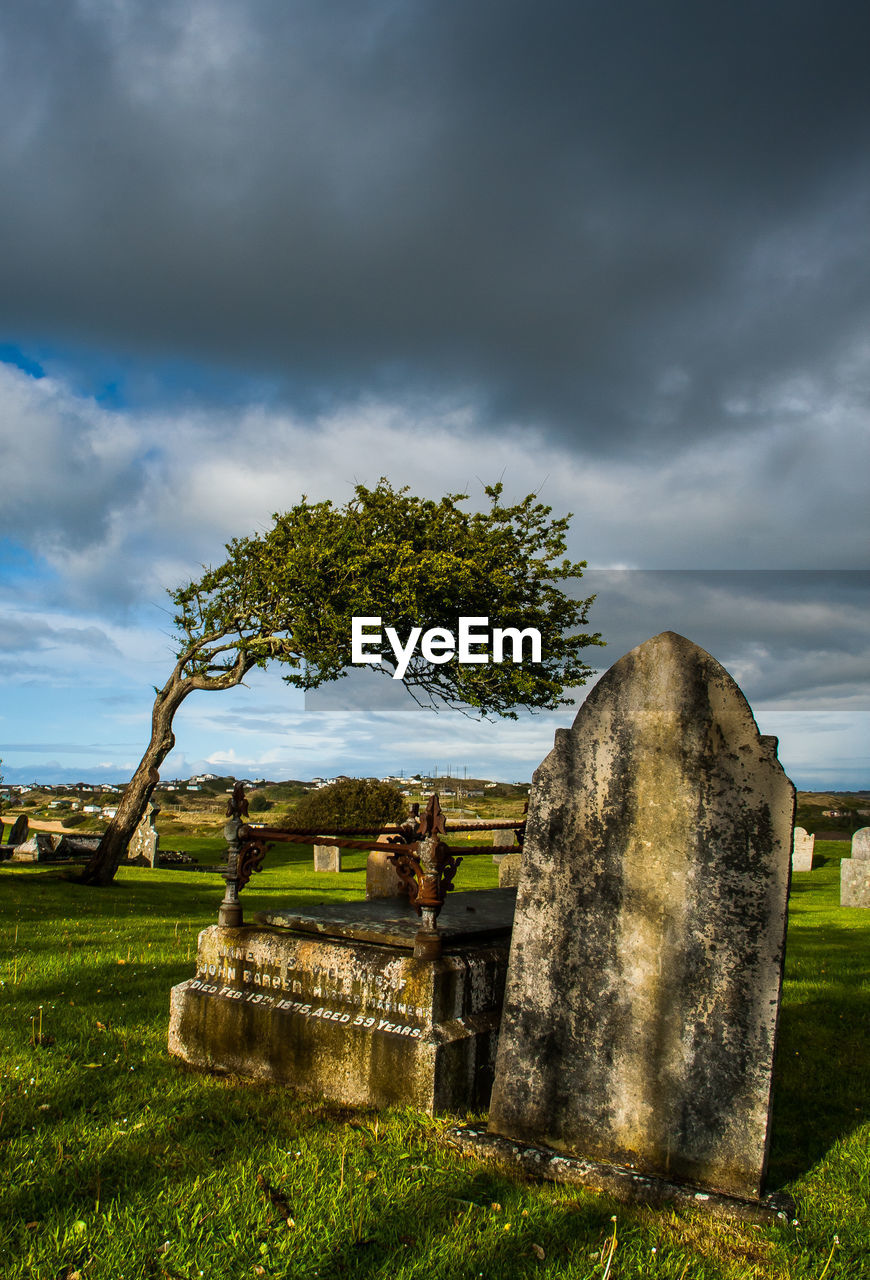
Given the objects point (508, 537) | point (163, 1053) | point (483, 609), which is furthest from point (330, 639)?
point (163, 1053)

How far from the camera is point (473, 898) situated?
7453mm

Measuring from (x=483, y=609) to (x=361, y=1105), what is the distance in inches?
665

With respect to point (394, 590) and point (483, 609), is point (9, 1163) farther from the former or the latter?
point (483, 609)

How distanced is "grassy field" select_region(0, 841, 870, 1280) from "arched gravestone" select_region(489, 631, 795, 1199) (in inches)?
14.0

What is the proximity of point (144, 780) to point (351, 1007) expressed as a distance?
1684 cm

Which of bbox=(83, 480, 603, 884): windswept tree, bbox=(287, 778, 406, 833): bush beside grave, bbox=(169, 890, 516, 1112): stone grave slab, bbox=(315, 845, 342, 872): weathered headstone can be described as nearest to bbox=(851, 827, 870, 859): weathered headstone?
bbox=(83, 480, 603, 884): windswept tree

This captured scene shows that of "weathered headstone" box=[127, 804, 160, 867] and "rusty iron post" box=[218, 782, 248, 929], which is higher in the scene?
"rusty iron post" box=[218, 782, 248, 929]

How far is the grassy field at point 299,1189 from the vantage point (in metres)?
3.27

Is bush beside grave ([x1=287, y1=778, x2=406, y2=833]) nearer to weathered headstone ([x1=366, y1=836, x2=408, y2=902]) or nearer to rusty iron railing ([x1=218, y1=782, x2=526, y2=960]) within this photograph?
weathered headstone ([x1=366, y1=836, x2=408, y2=902])

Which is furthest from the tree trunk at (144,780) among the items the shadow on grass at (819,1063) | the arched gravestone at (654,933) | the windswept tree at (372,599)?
the arched gravestone at (654,933)

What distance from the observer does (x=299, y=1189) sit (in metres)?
3.77

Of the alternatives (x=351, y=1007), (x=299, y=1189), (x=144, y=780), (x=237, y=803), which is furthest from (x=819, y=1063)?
(x=144, y=780)

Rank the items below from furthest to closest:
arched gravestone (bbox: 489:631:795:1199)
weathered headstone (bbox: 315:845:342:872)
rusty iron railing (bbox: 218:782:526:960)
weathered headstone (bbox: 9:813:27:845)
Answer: weathered headstone (bbox: 315:845:342:872)
weathered headstone (bbox: 9:813:27:845)
rusty iron railing (bbox: 218:782:526:960)
arched gravestone (bbox: 489:631:795:1199)

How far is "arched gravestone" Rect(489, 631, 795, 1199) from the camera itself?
12.7 feet
